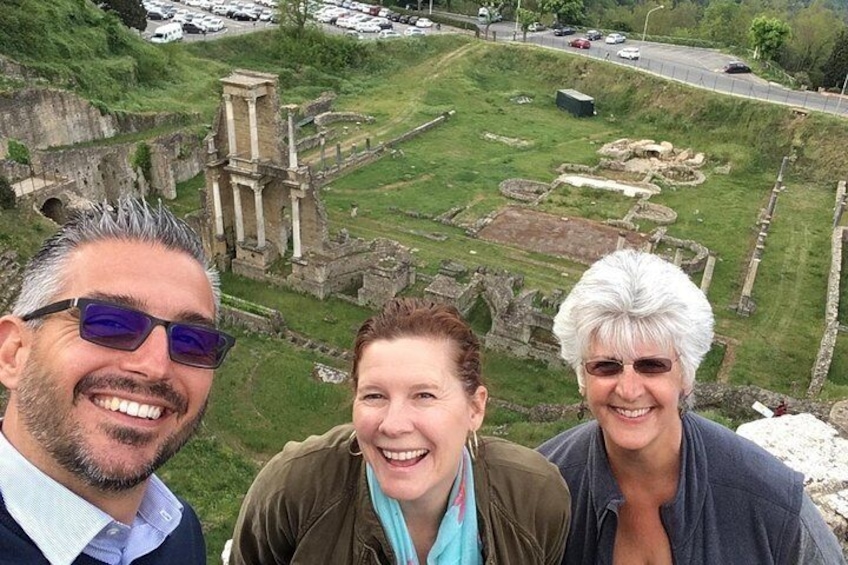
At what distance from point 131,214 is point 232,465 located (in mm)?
12437

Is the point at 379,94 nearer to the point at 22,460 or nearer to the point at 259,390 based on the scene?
the point at 259,390

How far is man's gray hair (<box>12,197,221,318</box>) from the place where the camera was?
11.8 feet

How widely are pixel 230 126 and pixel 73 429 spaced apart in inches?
933

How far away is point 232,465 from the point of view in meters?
15.1

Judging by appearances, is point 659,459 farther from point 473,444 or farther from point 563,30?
point 563,30

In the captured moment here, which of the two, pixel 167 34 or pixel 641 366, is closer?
pixel 641 366

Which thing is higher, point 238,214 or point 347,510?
point 347,510

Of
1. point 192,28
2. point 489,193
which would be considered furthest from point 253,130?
point 192,28

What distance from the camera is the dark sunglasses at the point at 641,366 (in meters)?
4.39

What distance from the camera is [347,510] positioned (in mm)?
3941

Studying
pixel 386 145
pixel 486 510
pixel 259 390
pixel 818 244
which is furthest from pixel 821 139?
pixel 486 510

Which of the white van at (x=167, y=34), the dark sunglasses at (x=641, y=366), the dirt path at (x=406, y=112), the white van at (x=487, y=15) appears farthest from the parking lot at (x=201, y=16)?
the dark sunglasses at (x=641, y=366)

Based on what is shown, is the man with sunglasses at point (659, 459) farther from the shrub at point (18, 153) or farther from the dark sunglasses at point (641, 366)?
the shrub at point (18, 153)

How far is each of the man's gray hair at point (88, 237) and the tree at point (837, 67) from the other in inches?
2440
